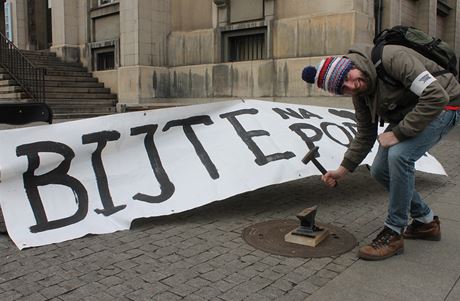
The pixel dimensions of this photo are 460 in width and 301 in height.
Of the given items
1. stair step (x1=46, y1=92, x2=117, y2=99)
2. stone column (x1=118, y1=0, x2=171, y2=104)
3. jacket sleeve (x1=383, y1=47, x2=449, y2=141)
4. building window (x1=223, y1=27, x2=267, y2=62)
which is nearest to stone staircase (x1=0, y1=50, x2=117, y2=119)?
stair step (x1=46, y1=92, x2=117, y2=99)

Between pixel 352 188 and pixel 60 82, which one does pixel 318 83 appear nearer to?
pixel 352 188

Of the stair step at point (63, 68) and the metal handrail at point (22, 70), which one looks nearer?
the metal handrail at point (22, 70)

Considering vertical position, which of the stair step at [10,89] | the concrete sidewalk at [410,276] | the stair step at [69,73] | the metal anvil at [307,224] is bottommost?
the concrete sidewalk at [410,276]

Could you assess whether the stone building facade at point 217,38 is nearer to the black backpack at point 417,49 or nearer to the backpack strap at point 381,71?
the black backpack at point 417,49

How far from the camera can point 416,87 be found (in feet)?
9.95

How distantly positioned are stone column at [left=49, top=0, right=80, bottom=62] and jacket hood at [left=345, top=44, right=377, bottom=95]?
16953 millimetres

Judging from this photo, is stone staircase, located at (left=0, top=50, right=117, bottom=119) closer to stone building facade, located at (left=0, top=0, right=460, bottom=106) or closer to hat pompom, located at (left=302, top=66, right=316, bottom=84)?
stone building facade, located at (left=0, top=0, right=460, bottom=106)

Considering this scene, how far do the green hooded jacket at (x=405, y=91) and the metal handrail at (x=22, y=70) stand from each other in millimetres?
12829

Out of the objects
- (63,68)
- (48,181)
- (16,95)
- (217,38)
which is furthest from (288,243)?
(63,68)

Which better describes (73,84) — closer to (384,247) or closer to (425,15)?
(425,15)

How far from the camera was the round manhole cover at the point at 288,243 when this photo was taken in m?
3.66

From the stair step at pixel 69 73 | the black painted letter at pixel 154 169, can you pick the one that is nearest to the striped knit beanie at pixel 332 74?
the black painted letter at pixel 154 169

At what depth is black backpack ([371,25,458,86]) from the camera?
10.5 feet

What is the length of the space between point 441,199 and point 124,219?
3.36m
